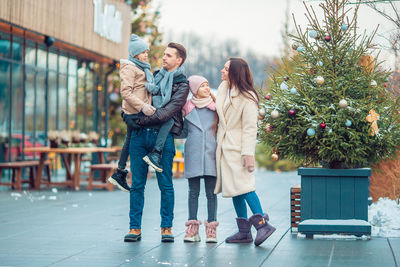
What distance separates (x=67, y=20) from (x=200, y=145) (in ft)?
35.6

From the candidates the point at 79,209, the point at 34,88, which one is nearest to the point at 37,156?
the point at 34,88

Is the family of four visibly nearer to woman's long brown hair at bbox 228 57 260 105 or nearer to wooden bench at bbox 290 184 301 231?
woman's long brown hair at bbox 228 57 260 105

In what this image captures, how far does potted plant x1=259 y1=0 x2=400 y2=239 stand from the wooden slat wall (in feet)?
25.6

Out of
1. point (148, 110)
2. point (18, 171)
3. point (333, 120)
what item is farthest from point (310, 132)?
point (18, 171)

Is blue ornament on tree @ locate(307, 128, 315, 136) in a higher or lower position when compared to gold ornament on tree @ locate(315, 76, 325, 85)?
lower

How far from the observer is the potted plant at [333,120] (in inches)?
282

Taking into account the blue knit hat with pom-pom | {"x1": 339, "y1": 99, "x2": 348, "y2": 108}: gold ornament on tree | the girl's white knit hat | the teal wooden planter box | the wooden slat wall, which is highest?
the wooden slat wall

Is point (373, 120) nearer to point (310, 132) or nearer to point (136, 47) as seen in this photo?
point (310, 132)

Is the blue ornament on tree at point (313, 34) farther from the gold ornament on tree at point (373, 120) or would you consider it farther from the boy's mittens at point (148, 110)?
the boy's mittens at point (148, 110)

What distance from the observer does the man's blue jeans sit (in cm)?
704

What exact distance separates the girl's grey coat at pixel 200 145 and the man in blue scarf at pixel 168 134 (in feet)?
0.52

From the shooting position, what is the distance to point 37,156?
18.1 m

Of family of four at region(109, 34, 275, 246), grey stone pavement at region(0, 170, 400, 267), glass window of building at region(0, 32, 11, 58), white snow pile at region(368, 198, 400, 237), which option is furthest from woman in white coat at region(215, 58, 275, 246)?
glass window of building at region(0, 32, 11, 58)

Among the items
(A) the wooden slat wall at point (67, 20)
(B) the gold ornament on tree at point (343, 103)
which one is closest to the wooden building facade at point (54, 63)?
(A) the wooden slat wall at point (67, 20)
